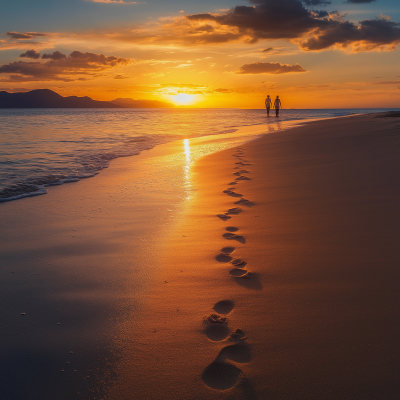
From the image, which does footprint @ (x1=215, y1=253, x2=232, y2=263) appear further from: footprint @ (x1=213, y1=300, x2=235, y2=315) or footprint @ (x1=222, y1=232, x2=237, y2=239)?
footprint @ (x1=213, y1=300, x2=235, y2=315)

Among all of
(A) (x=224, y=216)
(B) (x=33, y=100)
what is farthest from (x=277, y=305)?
(B) (x=33, y=100)

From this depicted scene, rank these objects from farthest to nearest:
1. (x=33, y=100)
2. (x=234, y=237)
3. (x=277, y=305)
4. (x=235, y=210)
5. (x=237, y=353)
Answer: (x=33, y=100) < (x=235, y=210) < (x=234, y=237) < (x=277, y=305) < (x=237, y=353)

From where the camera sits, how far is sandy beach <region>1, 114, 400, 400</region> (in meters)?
1.46

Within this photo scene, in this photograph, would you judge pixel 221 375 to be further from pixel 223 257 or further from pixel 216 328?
pixel 223 257

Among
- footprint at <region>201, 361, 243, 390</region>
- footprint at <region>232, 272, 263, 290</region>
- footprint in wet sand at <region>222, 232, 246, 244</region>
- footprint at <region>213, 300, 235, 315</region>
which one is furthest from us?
footprint in wet sand at <region>222, 232, 246, 244</region>

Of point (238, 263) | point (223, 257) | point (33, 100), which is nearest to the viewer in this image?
point (238, 263)

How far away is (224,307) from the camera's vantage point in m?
1.98

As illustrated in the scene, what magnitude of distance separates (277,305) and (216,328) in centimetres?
42

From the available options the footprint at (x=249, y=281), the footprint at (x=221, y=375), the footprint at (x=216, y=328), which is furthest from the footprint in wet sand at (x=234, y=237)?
the footprint at (x=221, y=375)

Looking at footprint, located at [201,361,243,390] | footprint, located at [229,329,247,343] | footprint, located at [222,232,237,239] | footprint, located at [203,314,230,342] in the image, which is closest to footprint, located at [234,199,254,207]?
footprint, located at [222,232,237,239]

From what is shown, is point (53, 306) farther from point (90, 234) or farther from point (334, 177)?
point (334, 177)

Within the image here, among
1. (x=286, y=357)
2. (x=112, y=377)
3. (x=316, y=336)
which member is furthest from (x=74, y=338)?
(x=316, y=336)

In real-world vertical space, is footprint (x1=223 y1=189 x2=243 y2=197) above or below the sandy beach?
above

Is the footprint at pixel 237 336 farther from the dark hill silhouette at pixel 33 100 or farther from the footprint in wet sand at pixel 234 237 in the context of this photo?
the dark hill silhouette at pixel 33 100
